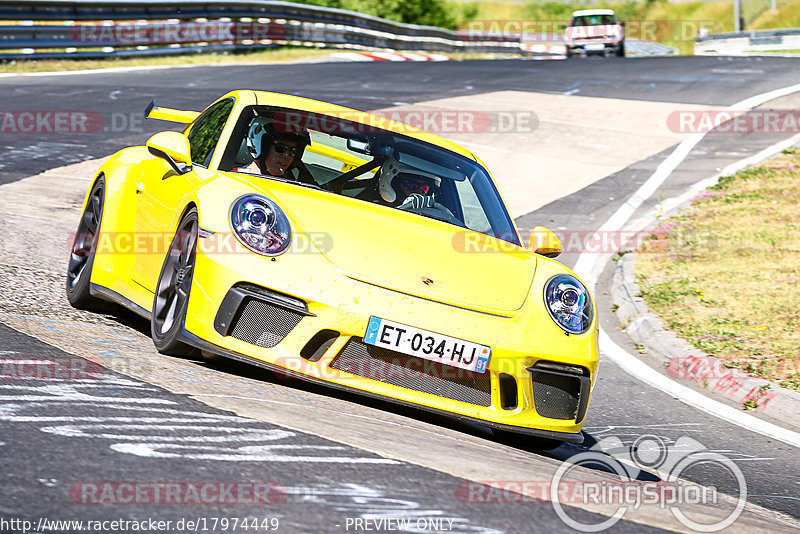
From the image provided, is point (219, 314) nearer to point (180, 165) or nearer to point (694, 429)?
point (180, 165)

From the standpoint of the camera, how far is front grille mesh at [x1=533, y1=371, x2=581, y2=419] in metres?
4.82

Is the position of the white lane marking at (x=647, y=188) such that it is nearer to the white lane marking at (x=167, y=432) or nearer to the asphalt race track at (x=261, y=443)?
the asphalt race track at (x=261, y=443)

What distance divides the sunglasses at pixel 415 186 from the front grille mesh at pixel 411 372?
5.01 ft

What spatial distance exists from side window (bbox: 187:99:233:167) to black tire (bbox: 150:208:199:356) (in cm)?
72

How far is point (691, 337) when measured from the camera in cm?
774

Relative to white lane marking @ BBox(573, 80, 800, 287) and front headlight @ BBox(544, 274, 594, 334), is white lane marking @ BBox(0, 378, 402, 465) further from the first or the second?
white lane marking @ BBox(573, 80, 800, 287)

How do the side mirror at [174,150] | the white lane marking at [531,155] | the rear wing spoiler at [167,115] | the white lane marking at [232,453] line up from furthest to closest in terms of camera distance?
the white lane marking at [531,155]
the rear wing spoiler at [167,115]
the side mirror at [174,150]
the white lane marking at [232,453]

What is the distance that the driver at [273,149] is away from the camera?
224 inches

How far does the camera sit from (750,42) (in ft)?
120

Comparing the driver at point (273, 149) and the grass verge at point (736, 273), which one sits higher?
the driver at point (273, 149)

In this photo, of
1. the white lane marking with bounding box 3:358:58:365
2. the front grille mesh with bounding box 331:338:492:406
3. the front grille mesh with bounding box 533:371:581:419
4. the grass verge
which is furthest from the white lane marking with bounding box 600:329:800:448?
the white lane marking with bounding box 3:358:58:365

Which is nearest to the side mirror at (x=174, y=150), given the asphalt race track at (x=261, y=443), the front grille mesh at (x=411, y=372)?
the asphalt race track at (x=261, y=443)

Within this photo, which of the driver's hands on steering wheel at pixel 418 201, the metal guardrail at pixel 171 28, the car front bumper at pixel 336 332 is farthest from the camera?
the metal guardrail at pixel 171 28

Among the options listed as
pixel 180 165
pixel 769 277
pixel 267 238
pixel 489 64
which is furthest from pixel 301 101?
pixel 489 64
